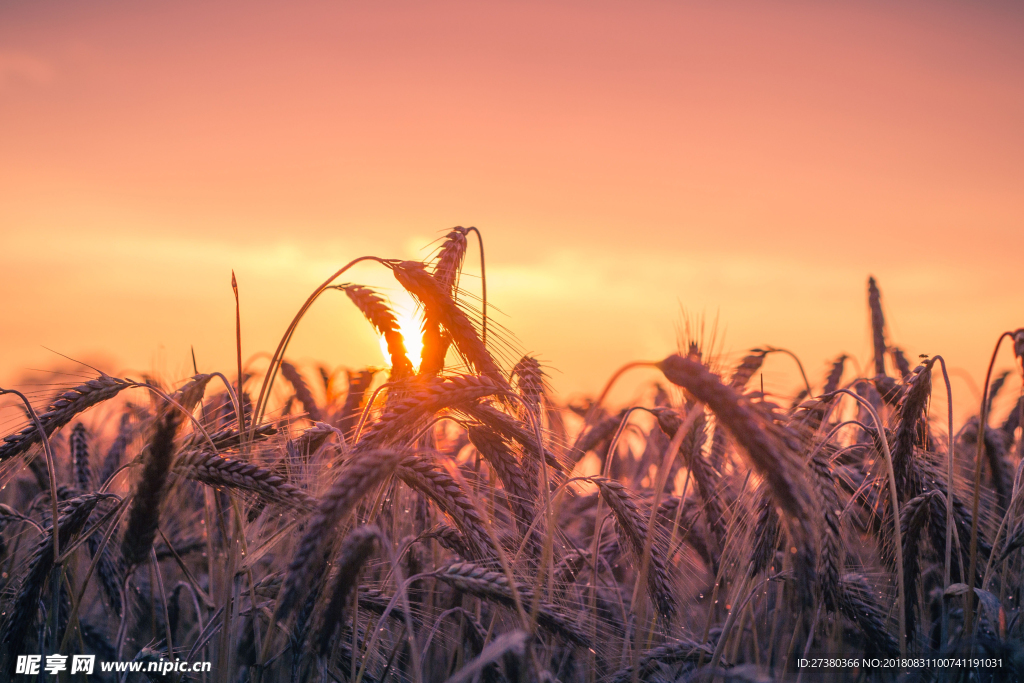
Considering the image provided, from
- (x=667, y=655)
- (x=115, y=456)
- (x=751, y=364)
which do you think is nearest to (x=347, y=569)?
(x=667, y=655)

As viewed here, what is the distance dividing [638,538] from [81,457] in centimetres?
335

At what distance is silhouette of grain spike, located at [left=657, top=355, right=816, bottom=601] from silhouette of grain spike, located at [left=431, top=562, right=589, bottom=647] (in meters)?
0.93

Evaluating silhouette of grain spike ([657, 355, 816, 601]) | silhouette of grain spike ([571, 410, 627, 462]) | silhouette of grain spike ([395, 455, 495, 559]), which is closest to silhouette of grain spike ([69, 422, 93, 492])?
silhouette of grain spike ([395, 455, 495, 559])

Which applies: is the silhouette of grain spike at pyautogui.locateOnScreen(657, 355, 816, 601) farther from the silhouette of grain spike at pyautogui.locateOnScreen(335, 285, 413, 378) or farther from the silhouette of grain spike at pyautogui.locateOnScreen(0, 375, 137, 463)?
the silhouette of grain spike at pyautogui.locateOnScreen(0, 375, 137, 463)

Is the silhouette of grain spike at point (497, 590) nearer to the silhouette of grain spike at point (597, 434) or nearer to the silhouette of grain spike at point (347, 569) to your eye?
the silhouette of grain spike at point (347, 569)

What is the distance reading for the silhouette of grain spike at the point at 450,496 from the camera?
226 cm

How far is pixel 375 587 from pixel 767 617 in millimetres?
2462

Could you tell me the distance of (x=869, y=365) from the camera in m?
5.42

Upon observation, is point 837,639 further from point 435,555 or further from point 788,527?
point 435,555

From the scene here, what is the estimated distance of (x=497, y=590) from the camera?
6.76 feet

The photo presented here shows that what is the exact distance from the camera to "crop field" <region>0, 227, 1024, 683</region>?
1.99 m

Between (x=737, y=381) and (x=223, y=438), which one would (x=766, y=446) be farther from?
(x=223, y=438)

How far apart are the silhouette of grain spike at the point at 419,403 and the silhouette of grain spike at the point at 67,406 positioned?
114cm

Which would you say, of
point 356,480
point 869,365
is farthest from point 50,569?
point 869,365
